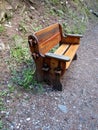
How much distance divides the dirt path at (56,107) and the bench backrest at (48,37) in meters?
0.82

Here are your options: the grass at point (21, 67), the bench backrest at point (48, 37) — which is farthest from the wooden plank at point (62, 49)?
the grass at point (21, 67)

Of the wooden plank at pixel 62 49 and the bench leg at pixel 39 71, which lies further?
the wooden plank at pixel 62 49

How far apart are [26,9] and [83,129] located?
15.9 ft

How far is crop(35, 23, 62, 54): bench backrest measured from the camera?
4.28m

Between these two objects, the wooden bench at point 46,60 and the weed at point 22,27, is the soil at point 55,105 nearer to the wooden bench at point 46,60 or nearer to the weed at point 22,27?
the wooden bench at point 46,60

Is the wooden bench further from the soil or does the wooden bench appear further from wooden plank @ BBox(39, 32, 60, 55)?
the soil

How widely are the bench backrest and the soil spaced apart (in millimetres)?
810

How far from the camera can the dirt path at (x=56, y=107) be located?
329 centimetres

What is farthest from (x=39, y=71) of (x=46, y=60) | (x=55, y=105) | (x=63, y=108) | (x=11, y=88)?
(x=63, y=108)

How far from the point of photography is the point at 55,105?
3746mm

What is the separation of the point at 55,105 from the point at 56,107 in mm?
56

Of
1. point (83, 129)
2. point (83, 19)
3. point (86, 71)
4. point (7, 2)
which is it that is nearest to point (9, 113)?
point (83, 129)

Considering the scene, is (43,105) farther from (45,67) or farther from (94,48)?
(94,48)

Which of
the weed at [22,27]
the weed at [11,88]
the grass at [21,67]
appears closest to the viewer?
the weed at [11,88]
